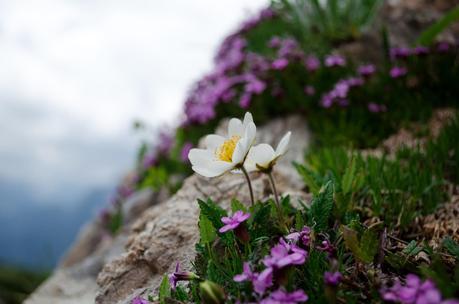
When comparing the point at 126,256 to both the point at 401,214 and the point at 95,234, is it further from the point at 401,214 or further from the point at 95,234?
the point at 95,234

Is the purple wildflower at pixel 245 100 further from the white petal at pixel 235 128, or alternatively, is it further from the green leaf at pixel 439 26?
the white petal at pixel 235 128

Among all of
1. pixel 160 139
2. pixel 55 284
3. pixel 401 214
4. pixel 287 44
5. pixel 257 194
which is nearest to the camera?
pixel 401 214

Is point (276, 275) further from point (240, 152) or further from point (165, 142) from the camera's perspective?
point (165, 142)

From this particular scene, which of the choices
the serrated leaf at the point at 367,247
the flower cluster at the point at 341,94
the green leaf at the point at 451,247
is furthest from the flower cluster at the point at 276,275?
the flower cluster at the point at 341,94

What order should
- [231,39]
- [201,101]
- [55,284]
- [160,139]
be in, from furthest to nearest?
1. [231,39]
2. [160,139]
3. [201,101]
4. [55,284]

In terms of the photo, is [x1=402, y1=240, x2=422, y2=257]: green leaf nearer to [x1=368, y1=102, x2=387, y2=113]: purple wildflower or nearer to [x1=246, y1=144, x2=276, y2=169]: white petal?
[x1=246, y1=144, x2=276, y2=169]: white petal

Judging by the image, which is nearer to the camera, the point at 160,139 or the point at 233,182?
the point at 233,182

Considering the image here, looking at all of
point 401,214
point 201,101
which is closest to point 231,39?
point 201,101
